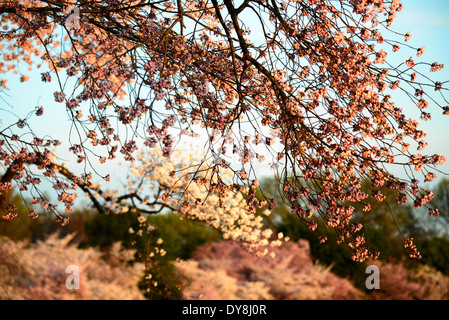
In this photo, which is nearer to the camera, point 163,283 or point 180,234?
point 163,283

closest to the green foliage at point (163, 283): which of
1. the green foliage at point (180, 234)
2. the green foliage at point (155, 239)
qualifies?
the green foliage at point (155, 239)

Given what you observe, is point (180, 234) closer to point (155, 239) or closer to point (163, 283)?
point (155, 239)

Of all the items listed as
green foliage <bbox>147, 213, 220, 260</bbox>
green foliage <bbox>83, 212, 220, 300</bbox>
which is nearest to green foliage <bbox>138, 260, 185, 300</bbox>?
green foliage <bbox>83, 212, 220, 300</bbox>

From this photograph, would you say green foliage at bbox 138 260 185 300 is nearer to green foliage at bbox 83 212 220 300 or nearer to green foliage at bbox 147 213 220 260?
green foliage at bbox 83 212 220 300

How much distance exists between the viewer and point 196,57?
12.3 feet

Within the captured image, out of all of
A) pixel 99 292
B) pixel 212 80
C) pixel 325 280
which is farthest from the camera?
pixel 325 280

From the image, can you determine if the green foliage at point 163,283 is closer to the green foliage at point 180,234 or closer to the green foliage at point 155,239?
the green foliage at point 155,239

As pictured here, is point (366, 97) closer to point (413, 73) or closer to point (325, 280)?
point (413, 73)

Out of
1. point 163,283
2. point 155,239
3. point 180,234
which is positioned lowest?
point 163,283

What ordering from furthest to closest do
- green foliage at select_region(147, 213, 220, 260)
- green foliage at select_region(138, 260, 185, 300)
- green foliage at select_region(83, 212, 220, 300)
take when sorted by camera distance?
green foliage at select_region(147, 213, 220, 260), green foliage at select_region(83, 212, 220, 300), green foliage at select_region(138, 260, 185, 300)

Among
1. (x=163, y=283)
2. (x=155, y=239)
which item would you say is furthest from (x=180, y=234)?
(x=163, y=283)

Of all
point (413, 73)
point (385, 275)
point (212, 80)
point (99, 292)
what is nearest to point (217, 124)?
point (212, 80)

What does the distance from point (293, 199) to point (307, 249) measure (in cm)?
782

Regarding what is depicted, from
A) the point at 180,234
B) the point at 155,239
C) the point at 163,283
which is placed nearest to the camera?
the point at 163,283
